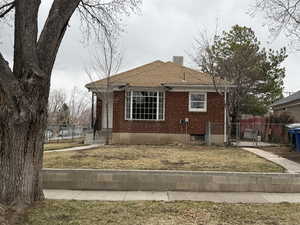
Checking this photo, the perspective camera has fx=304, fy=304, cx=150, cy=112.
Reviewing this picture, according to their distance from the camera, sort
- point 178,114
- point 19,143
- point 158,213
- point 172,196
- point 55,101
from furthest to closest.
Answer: point 55,101 < point 178,114 < point 172,196 < point 158,213 < point 19,143

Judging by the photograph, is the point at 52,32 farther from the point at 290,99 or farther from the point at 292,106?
the point at 290,99

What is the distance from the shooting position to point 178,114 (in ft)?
57.9

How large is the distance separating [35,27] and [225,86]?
44.2ft

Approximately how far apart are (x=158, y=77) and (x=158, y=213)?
13.8 m

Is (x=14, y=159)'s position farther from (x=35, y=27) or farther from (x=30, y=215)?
(x=35, y=27)

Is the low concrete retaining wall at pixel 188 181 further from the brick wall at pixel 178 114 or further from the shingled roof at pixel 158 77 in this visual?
the shingled roof at pixel 158 77

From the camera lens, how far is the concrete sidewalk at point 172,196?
6.86 m

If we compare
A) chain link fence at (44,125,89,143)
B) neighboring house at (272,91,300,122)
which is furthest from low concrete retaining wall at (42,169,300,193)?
neighboring house at (272,91,300,122)

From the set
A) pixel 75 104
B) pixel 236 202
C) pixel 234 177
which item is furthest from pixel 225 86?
pixel 75 104

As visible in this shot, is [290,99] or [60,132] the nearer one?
[60,132]

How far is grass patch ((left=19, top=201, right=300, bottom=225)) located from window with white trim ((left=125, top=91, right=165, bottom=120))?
11289 millimetres

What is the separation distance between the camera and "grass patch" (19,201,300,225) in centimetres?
520

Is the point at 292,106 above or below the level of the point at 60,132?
above

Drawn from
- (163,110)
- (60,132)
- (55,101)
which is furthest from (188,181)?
(55,101)
